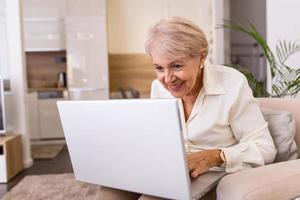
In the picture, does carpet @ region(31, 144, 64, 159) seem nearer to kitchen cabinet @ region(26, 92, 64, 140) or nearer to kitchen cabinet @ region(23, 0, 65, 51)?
kitchen cabinet @ region(26, 92, 64, 140)

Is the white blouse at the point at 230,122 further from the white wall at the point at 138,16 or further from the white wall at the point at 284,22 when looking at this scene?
the white wall at the point at 138,16

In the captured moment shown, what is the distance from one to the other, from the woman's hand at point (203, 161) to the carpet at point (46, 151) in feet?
11.6

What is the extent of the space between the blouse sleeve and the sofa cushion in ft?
0.47

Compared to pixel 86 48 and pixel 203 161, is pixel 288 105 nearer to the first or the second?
pixel 203 161

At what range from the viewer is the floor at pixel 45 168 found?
129 inches

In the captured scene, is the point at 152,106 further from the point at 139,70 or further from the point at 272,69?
the point at 139,70

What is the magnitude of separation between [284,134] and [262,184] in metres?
0.45

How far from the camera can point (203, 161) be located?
1.06 meters

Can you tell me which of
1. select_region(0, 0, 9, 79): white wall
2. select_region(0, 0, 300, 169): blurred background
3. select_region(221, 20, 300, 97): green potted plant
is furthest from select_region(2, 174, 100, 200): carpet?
select_region(221, 20, 300, 97): green potted plant

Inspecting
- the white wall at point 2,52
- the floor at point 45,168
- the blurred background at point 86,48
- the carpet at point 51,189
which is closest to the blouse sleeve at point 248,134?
the carpet at point 51,189

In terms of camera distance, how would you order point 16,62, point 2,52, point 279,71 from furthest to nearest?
point 2,52 < point 16,62 < point 279,71

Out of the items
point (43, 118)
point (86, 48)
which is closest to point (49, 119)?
point (43, 118)

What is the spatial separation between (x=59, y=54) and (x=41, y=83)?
575 mm

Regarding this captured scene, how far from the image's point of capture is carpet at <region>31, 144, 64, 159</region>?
4.36 m
